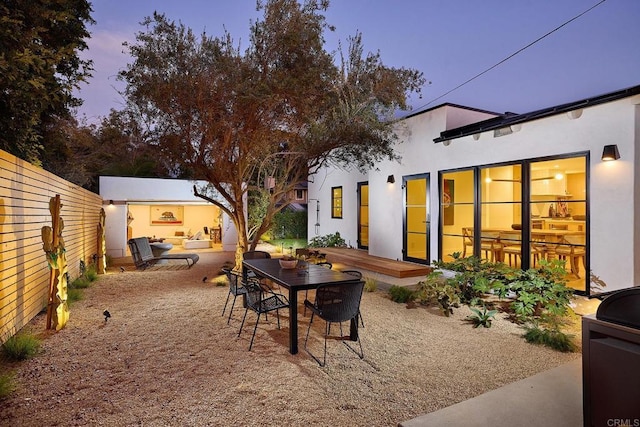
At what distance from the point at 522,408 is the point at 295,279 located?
8.43ft

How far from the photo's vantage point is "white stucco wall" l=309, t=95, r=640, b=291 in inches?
194

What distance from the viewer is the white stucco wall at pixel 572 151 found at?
493 centimetres

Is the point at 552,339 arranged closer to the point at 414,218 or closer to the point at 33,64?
the point at 414,218

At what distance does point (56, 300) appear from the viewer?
4.80m

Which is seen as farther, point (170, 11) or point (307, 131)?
point (307, 131)

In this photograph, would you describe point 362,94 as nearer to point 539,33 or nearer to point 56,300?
point 539,33

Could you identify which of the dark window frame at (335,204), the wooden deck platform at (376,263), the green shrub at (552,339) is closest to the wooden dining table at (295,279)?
the green shrub at (552,339)

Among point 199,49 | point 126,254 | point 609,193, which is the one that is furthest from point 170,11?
point 126,254

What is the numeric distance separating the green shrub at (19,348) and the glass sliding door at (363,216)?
9147 millimetres

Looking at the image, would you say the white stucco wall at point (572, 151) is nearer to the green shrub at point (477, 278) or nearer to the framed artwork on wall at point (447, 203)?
the framed artwork on wall at point (447, 203)

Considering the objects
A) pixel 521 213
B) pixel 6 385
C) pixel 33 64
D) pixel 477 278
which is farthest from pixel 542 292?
pixel 33 64

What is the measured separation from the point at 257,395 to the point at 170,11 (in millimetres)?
7021

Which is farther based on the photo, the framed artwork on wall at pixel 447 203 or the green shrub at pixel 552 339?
the framed artwork on wall at pixel 447 203

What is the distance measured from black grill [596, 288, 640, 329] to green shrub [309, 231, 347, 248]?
10.5 m
